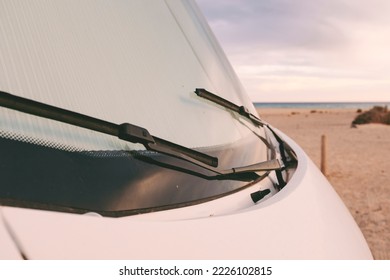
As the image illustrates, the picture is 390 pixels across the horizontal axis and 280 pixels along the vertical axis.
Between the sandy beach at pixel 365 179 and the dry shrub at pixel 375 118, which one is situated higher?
the dry shrub at pixel 375 118

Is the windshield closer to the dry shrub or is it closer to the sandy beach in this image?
the sandy beach

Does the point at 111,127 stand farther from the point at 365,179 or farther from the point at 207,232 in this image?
the point at 365,179

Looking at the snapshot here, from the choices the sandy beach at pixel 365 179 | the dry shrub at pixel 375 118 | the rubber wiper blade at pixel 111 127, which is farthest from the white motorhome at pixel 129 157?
the dry shrub at pixel 375 118

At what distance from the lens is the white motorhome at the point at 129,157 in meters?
0.96

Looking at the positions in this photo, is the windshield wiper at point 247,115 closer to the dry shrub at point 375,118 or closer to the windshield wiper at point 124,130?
the windshield wiper at point 124,130

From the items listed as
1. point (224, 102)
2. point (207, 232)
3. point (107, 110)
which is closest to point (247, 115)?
point (224, 102)

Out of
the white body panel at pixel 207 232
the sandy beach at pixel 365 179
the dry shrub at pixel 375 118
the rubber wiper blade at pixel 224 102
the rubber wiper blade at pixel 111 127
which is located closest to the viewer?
Result: the white body panel at pixel 207 232

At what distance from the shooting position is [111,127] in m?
1.18

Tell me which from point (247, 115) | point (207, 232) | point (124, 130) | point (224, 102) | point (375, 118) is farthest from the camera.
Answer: point (375, 118)

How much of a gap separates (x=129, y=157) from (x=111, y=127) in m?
0.12

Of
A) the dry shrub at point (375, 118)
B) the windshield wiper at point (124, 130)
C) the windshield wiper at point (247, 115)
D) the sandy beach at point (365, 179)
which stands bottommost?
the windshield wiper at point (124, 130)

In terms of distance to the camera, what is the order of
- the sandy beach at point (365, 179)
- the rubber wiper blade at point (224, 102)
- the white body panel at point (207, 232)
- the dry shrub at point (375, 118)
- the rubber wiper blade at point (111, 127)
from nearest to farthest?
the white body panel at point (207, 232) < the rubber wiper blade at point (111, 127) < the rubber wiper blade at point (224, 102) < the sandy beach at point (365, 179) < the dry shrub at point (375, 118)

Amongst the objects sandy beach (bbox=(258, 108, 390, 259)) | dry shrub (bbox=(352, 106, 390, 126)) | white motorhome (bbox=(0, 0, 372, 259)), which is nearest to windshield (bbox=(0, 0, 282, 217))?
white motorhome (bbox=(0, 0, 372, 259))
